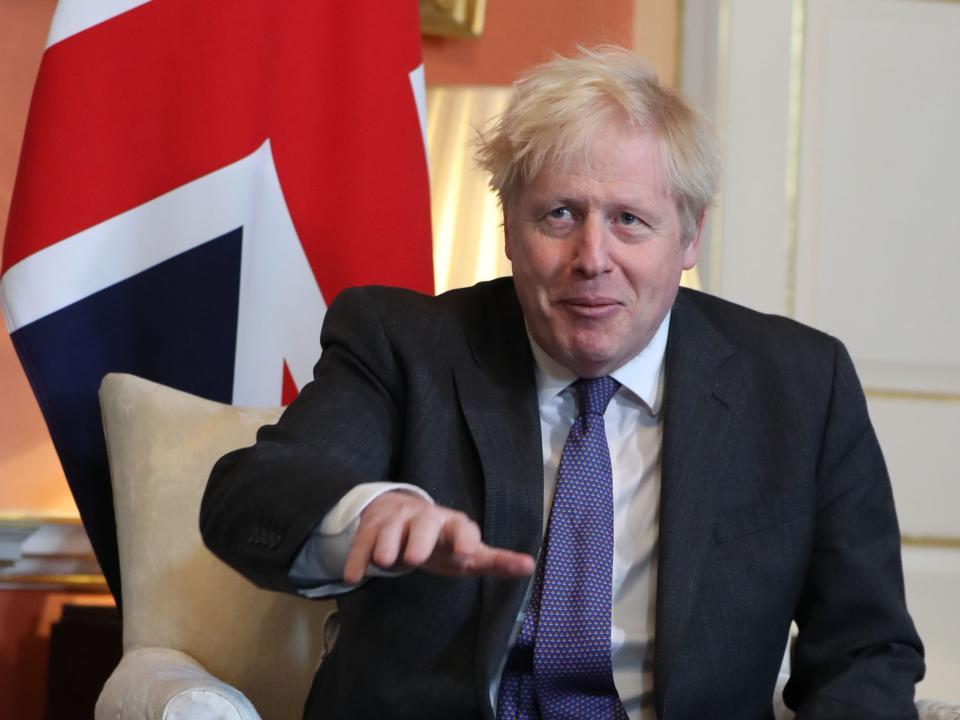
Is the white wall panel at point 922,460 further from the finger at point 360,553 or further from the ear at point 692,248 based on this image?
the finger at point 360,553

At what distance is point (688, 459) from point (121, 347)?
1.07 m

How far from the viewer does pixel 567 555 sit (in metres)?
1.51

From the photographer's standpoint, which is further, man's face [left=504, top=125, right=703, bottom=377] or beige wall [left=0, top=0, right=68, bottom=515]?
beige wall [left=0, top=0, right=68, bottom=515]

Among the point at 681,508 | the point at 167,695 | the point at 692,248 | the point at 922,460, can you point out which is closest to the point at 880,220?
the point at 922,460

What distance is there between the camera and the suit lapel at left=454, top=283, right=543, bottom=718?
1.45 metres

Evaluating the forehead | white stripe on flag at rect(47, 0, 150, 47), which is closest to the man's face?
the forehead

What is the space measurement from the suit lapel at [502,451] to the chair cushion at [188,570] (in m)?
0.47

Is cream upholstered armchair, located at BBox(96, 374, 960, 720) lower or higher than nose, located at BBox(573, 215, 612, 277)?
lower

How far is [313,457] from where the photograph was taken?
54.2 inches

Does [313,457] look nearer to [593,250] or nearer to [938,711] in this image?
[593,250]

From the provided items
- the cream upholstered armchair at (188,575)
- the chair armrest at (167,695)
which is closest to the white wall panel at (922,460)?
the cream upholstered armchair at (188,575)

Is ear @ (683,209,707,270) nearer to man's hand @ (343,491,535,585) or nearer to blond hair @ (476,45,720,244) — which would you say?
blond hair @ (476,45,720,244)

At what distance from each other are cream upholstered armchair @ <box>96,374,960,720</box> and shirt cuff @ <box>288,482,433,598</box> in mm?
524

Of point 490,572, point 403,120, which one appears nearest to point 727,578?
point 490,572
